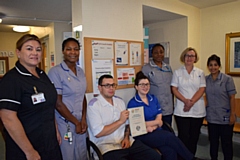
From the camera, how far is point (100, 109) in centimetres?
216

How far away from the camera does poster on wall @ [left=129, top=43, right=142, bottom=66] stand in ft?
9.72

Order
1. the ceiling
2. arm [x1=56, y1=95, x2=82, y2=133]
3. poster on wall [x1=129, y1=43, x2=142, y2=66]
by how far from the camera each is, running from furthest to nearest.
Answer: the ceiling
poster on wall [x1=129, y1=43, x2=142, y2=66]
arm [x1=56, y1=95, x2=82, y2=133]

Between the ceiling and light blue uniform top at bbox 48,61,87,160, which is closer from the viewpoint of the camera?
light blue uniform top at bbox 48,61,87,160

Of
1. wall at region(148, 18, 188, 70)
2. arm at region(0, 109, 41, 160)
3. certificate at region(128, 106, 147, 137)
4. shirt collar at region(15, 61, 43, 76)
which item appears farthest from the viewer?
wall at region(148, 18, 188, 70)

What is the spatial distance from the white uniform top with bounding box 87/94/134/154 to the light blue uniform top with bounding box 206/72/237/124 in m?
1.15

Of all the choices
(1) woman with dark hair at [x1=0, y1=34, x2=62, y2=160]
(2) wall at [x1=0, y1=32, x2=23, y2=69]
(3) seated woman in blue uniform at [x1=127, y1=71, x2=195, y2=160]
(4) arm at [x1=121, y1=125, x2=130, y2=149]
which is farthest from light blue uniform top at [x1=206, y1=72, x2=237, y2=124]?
(2) wall at [x1=0, y1=32, x2=23, y2=69]

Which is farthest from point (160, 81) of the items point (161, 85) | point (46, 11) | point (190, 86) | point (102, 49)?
point (46, 11)

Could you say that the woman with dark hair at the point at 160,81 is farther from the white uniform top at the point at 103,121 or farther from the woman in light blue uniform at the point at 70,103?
the woman in light blue uniform at the point at 70,103

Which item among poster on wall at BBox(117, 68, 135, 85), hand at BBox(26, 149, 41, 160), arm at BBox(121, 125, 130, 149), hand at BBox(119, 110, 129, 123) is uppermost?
poster on wall at BBox(117, 68, 135, 85)

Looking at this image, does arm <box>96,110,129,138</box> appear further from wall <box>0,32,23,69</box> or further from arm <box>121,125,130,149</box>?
wall <box>0,32,23,69</box>

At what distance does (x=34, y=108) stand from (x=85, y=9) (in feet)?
4.53

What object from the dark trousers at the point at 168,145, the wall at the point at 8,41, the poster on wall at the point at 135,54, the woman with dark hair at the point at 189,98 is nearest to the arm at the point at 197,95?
the woman with dark hair at the point at 189,98

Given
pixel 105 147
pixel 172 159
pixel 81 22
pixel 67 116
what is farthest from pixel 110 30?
pixel 172 159

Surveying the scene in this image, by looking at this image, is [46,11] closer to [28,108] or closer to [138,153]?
[28,108]
